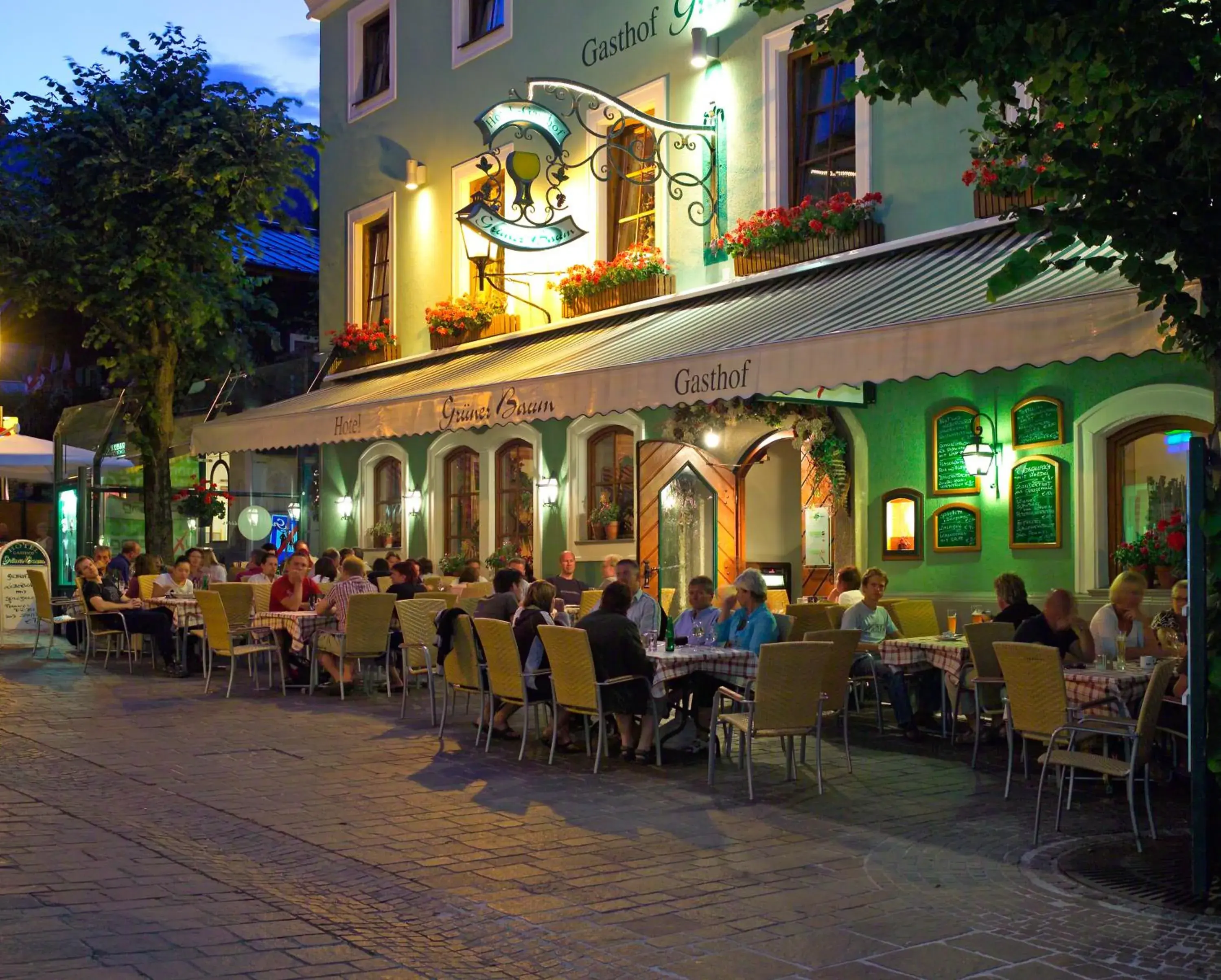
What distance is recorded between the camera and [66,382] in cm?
3141

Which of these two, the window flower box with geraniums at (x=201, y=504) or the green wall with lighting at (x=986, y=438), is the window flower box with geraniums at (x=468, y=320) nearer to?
the window flower box with geraniums at (x=201, y=504)

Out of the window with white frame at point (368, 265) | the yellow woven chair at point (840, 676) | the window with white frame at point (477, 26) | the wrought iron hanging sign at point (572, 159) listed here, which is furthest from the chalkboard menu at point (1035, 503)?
the window with white frame at point (368, 265)

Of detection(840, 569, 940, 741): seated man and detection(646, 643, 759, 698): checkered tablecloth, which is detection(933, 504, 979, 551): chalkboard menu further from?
detection(646, 643, 759, 698): checkered tablecloth

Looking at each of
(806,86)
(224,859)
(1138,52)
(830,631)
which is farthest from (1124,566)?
(224,859)

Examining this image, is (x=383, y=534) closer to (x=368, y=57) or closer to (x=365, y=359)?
(x=365, y=359)

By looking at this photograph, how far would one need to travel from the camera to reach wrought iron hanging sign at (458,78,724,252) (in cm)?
1527

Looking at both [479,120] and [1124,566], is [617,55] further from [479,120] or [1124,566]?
[1124,566]

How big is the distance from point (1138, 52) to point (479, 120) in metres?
10.6

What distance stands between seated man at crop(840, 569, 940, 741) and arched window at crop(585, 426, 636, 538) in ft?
21.0

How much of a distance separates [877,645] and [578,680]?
258 cm

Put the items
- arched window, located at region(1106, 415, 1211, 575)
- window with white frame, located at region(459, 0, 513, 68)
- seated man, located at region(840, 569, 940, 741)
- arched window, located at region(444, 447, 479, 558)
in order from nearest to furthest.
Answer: seated man, located at region(840, 569, 940, 741) < arched window, located at region(1106, 415, 1211, 575) < window with white frame, located at region(459, 0, 513, 68) < arched window, located at region(444, 447, 479, 558)

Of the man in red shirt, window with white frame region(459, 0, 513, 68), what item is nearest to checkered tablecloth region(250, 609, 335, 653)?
the man in red shirt

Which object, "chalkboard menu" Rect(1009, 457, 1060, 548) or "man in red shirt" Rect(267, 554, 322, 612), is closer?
"chalkboard menu" Rect(1009, 457, 1060, 548)

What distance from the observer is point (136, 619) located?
48.3 ft
